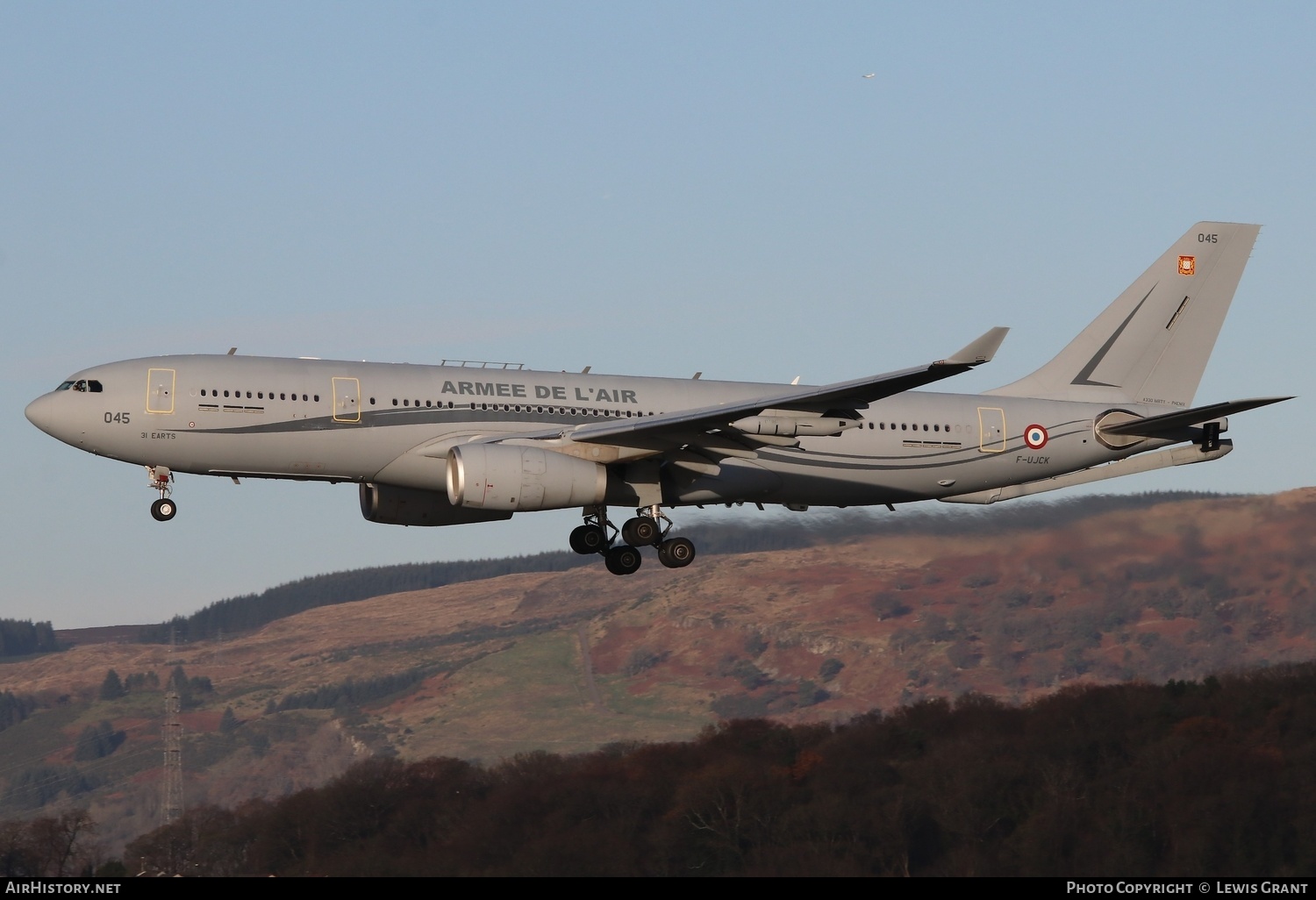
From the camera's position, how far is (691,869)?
49000 mm

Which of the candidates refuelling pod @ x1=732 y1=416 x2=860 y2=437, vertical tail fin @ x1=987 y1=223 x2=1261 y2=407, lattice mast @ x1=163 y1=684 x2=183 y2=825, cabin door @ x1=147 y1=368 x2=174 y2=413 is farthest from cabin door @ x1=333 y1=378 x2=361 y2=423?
lattice mast @ x1=163 y1=684 x2=183 y2=825

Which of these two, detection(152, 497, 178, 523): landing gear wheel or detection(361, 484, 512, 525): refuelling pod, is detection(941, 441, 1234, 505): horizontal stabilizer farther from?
detection(152, 497, 178, 523): landing gear wheel

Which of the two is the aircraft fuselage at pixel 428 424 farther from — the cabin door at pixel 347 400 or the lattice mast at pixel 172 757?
the lattice mast at pixel 172 757

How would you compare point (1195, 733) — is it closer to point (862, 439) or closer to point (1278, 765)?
point (1278, 765)

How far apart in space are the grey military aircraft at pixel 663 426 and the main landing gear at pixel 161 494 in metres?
0.04

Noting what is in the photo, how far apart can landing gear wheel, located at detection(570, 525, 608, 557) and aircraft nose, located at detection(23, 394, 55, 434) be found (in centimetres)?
1222

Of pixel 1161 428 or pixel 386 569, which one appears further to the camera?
pixel 386 569

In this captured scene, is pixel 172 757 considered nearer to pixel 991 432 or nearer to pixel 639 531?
pixel 639 531

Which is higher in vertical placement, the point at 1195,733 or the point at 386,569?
the point at 386,569

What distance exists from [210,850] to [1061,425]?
26028mm

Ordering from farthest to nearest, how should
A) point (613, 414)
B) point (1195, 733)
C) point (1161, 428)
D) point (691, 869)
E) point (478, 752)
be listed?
point (478, 752), point (1195, 733), point (691, 869), point (1161, 428), point (613, 414)

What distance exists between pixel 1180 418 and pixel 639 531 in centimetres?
1333
